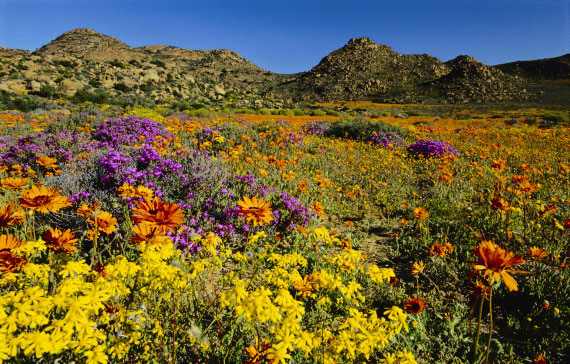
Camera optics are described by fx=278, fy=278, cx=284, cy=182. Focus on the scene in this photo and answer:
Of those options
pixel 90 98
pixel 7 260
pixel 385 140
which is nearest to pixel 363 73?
pixel 90 98

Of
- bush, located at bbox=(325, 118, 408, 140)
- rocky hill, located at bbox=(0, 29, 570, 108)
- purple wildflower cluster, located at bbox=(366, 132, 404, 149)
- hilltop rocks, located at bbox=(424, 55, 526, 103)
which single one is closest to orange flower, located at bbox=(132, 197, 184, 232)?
purple wildflower cluster, located at bbox=(366, 132, 404, 149)

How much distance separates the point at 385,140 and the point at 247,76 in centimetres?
7066

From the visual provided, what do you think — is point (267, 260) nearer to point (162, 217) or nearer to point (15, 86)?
point (162, 217)

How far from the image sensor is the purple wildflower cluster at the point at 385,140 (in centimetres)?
1081

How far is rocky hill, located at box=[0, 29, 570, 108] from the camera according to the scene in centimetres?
2927

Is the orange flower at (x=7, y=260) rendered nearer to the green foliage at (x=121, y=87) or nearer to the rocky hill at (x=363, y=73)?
the green foliage at (x=121, y=87)

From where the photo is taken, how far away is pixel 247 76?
75062 mm

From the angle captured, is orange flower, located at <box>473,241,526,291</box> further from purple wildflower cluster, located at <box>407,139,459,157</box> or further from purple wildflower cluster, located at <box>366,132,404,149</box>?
purple wildflower cluster, located at <box>366,132,404,149</box>

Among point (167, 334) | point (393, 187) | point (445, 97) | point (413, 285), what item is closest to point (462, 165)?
point (393, 187)

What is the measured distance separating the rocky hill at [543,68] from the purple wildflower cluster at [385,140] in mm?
83715

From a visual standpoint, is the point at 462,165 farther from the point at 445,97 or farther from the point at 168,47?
the point at 168,47

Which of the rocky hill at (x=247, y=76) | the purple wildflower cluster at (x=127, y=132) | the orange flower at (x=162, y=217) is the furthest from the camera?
the rocky hill at (x=247, y=76)

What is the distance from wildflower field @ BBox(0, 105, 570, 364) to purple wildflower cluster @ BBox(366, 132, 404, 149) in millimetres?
1830

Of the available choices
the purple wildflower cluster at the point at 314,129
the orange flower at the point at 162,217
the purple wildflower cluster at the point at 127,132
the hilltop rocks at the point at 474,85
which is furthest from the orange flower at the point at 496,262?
the hilltop rocks at the point at 474,85
